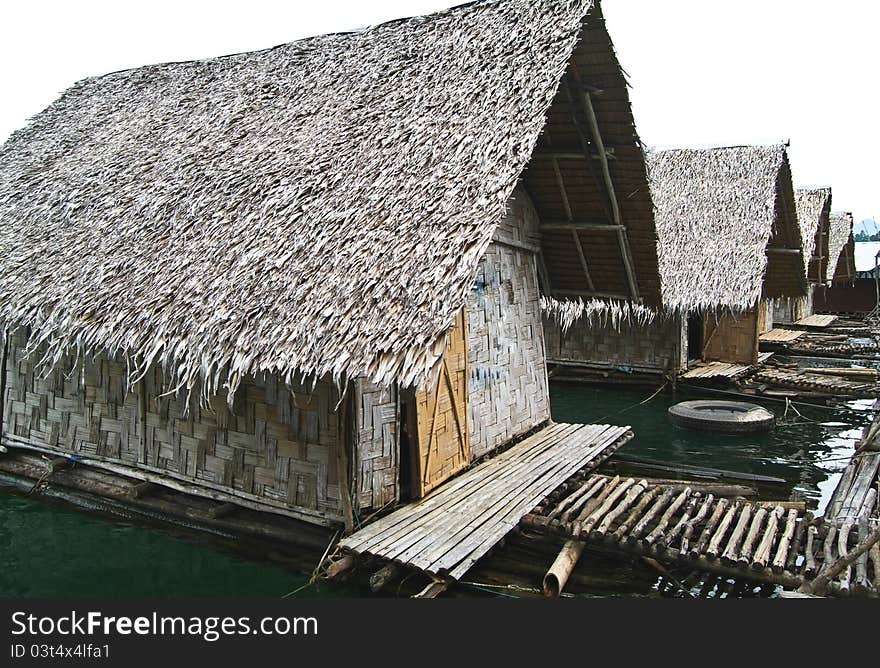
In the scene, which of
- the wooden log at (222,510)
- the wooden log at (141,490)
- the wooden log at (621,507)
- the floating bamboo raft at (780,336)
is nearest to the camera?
the wooden log at (621,507)

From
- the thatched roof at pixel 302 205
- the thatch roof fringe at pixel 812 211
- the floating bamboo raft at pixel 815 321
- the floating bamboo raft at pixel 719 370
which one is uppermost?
the thatch roof fringe at pixel 812 211

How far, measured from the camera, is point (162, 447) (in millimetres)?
6273

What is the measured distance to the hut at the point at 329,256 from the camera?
15.9 feet

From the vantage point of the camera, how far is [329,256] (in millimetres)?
5102

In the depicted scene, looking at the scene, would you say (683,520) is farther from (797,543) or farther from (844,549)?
(844,549)

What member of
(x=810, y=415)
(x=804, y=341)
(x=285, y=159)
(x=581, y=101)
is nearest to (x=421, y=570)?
(x=285, y=159)

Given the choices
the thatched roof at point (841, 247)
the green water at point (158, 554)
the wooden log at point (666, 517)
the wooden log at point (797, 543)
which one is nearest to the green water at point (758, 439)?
the green water at point (158, 554)

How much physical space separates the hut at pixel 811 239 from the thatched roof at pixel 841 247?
5.74 ft

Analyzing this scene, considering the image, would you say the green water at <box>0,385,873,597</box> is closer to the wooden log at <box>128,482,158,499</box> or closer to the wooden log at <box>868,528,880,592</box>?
the wooden log at <box>128,482,158,499</box>

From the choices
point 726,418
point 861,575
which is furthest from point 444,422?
point 726,418

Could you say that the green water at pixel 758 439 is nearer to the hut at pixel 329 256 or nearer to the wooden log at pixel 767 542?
the wooden log at pixel 767 542

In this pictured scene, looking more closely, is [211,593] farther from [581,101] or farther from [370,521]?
[581,101]

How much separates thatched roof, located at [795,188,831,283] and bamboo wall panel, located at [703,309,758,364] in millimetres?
7430

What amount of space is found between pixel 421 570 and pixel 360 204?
2871 millimetres
